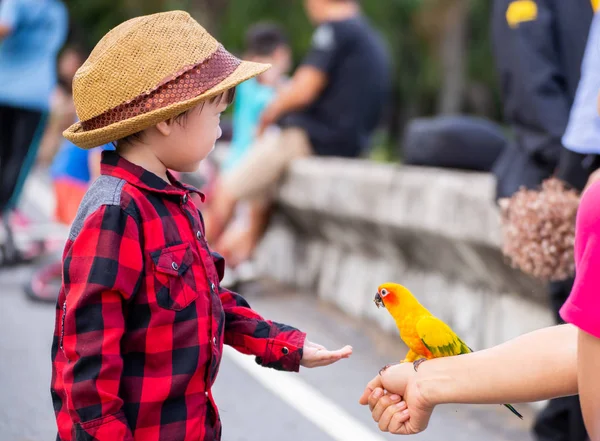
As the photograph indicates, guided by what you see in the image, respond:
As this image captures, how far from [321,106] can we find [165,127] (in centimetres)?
560

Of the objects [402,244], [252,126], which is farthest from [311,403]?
[252,126]

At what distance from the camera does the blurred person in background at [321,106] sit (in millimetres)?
7625

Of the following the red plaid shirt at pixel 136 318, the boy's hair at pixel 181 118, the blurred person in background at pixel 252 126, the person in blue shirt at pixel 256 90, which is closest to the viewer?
the red plaid shirt at pixel 136 318

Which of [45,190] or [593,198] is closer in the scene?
[593,198]

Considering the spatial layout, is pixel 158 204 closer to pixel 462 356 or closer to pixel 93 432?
pixel 93 432

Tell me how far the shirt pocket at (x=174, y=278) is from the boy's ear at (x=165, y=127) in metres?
0.30

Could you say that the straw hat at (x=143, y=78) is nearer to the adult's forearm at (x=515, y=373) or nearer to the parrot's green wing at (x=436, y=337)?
the parrot's green wing at (x=436, y=337)

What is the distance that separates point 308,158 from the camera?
7.65 metres

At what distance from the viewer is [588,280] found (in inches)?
68.9

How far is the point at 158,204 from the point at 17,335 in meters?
4.03

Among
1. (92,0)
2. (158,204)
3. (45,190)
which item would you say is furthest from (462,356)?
(92,0)

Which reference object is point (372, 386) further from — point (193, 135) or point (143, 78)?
point (143, 78)

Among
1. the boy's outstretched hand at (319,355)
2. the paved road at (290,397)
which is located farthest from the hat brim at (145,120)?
the paved road at (290,397)

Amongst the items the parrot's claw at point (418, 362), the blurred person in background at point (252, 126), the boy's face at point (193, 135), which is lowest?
the blurred person in background at point (252, 126)
